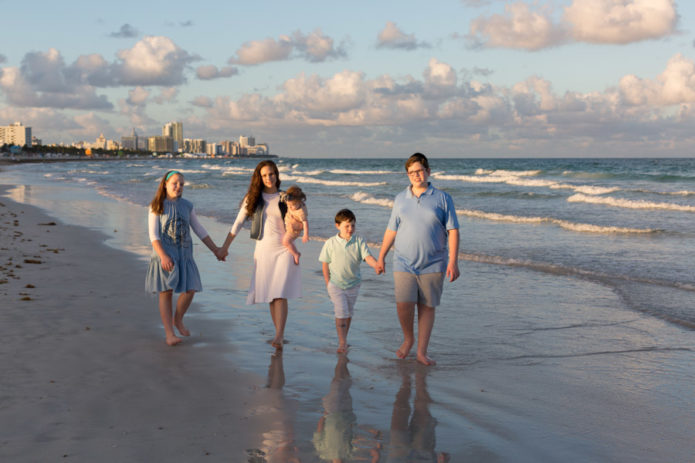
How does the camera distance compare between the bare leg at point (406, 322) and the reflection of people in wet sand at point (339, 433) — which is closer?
the reflection of people in wet sand at point (339, 433)

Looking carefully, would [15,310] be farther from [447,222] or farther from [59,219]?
[59,219]

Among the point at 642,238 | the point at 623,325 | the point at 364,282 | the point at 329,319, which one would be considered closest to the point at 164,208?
the point at 329,319

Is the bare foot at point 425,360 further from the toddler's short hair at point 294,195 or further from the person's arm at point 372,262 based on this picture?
the toddler's short hair at point 294,195

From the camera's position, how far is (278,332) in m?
5.81

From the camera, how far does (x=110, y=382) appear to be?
4691 millimetres

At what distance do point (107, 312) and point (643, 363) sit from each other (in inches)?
216

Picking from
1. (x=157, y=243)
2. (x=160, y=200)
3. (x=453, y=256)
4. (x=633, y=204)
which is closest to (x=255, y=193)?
(x=160, y=200)

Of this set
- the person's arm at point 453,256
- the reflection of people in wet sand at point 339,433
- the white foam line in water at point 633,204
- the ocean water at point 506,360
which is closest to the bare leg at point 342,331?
the ocean water at point 506,360

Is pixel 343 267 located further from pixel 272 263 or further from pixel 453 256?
pixel 453 256

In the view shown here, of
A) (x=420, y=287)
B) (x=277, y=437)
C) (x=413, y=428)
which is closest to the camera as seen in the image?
(x=277, y=437)

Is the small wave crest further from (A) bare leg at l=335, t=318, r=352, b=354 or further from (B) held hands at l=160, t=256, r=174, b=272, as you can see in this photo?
(B) held hands at l=160, t=256, r=174, b=272

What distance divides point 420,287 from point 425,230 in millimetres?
503

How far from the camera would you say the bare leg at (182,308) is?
235 inches

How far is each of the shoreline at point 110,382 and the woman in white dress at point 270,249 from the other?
1.95 ft
